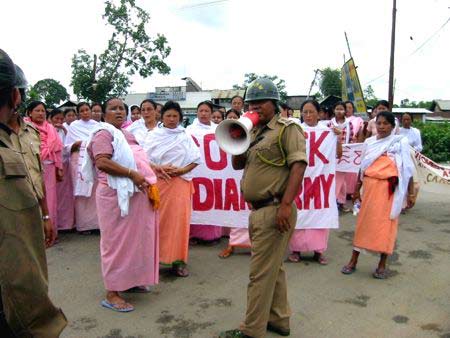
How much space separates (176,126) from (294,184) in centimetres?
204

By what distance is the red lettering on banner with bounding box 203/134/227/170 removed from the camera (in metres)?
5.22

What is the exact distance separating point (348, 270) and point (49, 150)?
3894mm

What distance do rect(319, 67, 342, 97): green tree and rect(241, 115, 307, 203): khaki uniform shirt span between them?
5355cm

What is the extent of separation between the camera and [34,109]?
17.9 feet

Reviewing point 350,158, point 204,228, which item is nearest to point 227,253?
point 204,228

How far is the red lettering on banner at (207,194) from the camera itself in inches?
207

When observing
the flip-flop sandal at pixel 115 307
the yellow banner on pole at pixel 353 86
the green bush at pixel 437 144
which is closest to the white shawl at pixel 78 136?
the flip-flop sandal at pixel 115 307

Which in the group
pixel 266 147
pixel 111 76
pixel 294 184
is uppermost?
pixel 111 76

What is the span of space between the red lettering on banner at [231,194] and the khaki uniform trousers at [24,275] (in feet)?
11.5

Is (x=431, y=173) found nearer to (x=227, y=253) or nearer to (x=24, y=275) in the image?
(x=227, y=253)

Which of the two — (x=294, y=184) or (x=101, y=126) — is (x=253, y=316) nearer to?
(x=294, y=184)

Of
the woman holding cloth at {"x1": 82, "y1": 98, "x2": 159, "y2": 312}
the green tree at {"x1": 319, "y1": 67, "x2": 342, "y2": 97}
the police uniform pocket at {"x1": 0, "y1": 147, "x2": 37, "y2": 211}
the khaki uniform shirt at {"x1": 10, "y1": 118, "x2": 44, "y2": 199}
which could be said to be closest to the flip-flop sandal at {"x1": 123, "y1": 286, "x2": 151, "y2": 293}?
the woman holding cloth at {"x1": 82, "y1": 98, "x2": 159, "y2": 312}

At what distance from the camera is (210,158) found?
17.3ft

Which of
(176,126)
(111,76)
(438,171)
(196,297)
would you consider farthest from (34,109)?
(111,76)
